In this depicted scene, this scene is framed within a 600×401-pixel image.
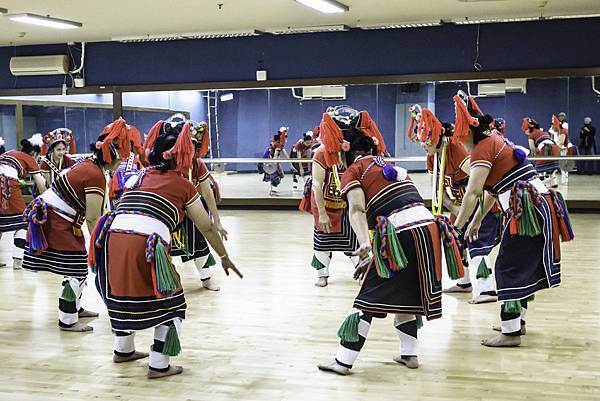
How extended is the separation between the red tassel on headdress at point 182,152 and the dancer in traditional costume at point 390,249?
2.63 feet

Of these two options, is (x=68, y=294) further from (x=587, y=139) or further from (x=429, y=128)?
(x=587, y=139)

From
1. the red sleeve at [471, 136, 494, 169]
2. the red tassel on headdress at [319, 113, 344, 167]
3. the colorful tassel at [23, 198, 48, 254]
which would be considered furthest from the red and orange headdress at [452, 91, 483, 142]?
the colorful tassel at [23, 198, 48, 254]

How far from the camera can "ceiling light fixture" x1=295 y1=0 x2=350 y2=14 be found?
28.3 ft

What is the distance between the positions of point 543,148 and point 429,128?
A: 6247 millimetres

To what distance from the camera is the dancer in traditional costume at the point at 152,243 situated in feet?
12.1

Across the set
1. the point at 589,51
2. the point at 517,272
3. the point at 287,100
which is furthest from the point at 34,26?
the point at 517,272

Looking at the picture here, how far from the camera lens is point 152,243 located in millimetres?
3682

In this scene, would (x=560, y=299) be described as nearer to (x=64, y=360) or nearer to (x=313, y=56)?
(x=64, y=360)

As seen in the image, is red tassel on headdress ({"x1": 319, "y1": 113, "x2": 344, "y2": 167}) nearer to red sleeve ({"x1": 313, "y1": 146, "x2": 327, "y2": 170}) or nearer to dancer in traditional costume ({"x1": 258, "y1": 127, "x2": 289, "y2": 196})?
red sleeve ({"x1": 313, "y1": 146, "x2": 327, "y2": 170})

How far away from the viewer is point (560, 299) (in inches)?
217

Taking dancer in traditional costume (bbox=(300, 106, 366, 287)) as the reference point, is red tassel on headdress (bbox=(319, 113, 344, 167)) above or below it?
above

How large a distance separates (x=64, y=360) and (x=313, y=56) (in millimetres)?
7917

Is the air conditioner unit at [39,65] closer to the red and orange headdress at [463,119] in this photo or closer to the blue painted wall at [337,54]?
the blue painted wall at [337,54]

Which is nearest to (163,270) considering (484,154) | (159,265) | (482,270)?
(159,265)
